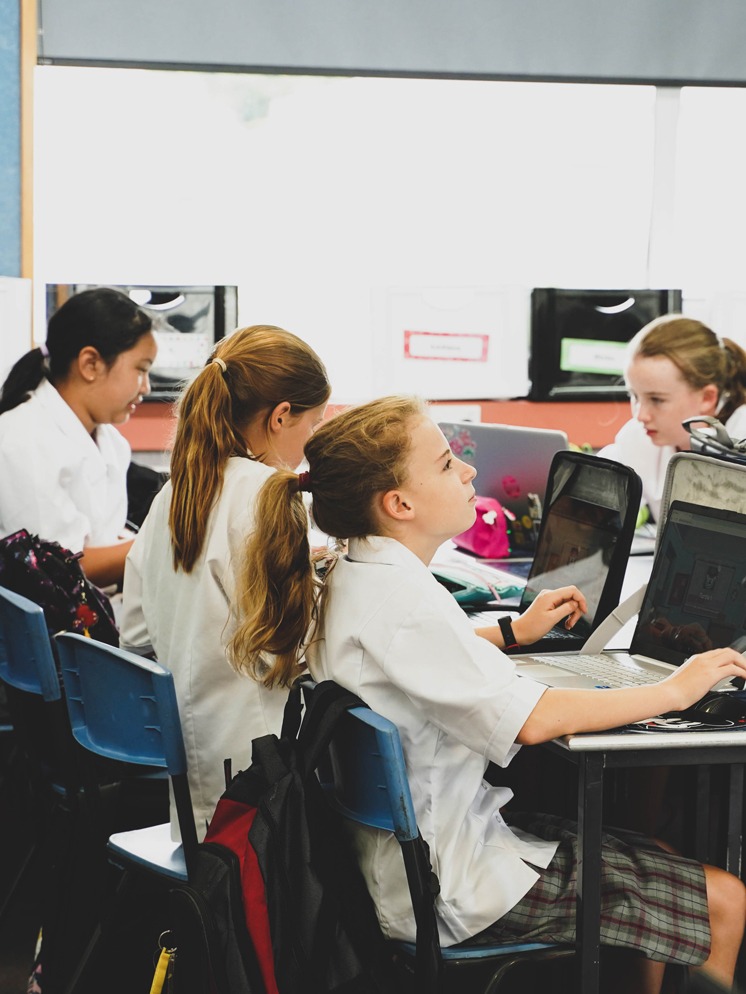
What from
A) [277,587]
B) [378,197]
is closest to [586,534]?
[277,587]

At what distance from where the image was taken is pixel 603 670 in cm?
179

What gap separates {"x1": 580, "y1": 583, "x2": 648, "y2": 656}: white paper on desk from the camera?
6.22 feet

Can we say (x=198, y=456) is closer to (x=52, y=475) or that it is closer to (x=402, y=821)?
(x=402, y=821)

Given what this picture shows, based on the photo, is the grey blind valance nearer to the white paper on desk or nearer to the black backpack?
the white paper on desk

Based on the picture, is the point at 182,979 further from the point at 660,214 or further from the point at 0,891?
the point at 660,214

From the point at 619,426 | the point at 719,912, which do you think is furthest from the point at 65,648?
the point at 619,426

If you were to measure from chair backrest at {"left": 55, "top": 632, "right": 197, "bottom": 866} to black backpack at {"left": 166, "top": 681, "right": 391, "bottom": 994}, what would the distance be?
0.79 ft

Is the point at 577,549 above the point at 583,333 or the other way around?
the other way around

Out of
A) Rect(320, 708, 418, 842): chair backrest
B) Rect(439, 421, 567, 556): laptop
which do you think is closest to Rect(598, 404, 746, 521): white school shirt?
Rect(439, 421, 567, 556): laptop

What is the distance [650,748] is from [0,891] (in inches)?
67.9

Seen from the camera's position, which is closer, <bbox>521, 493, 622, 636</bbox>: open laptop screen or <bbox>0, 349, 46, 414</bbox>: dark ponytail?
<bbox>521, 493, 622, 636</bbox>: open laptop screen

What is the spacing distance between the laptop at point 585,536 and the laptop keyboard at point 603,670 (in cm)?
10

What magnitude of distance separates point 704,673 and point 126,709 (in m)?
0.79

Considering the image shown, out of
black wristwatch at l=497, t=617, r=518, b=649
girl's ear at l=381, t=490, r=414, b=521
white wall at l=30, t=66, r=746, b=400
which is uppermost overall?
white wall at l=30, t=66, r=746, b=400
